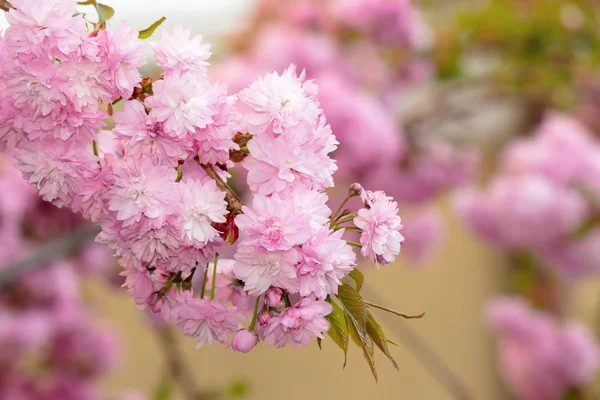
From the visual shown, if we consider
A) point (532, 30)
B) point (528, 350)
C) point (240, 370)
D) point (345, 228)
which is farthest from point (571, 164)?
point (345, 228)

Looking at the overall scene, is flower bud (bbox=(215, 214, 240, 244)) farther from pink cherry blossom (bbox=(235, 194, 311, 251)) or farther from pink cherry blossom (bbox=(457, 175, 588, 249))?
pink cherry blossom (bbox=(457, 175, 588, 249))

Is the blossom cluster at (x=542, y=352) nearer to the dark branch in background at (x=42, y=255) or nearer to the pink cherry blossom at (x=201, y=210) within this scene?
the dark branch in background at (x=42, y=255)

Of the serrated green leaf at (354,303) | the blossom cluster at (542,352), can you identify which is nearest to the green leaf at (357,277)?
the serrated green leaf at (354,303)

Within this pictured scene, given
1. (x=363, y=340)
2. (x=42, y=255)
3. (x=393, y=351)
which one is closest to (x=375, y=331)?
(x=363, y=340)

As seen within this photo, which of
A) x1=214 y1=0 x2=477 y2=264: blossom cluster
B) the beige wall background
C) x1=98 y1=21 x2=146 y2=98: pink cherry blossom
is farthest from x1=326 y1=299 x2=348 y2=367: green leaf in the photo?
the beige wall background

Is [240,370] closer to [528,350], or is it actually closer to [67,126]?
[528,350]

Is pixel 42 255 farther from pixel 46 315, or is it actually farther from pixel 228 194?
pixel 228 194
